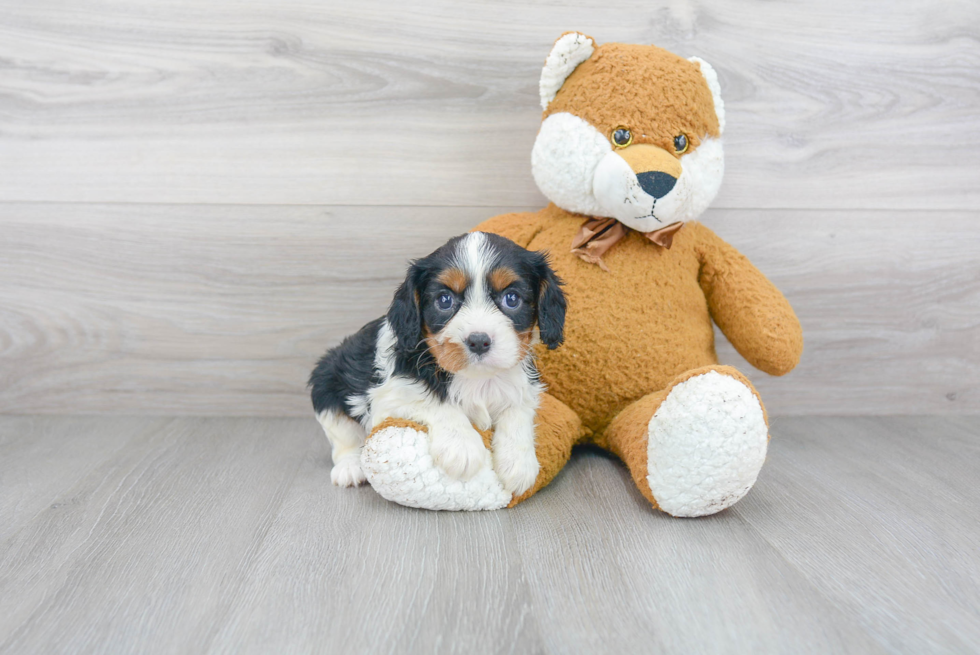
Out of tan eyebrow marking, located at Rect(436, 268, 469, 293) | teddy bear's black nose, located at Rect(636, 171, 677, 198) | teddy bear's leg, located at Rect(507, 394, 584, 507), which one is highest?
teddy bear's black nose, located at Rect(636, 171, 677, 198)

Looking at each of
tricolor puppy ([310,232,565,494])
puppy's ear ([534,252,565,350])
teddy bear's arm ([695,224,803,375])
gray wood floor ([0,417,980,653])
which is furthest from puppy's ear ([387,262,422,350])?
teddy bear's arm ([695,224,803,375])

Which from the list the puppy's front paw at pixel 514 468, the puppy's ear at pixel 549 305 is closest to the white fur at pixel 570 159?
the puppy's ear at pixel 549 305

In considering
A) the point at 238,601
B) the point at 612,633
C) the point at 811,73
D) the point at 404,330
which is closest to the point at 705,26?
the point at 811,73

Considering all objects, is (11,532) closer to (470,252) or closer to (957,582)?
(470,252)

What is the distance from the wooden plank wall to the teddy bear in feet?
1.13

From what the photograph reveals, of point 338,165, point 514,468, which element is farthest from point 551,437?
point 338,165

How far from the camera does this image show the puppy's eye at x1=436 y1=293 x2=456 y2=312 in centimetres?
134

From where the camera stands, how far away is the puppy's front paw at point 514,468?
140cm

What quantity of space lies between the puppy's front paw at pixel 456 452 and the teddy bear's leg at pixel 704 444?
34 cm

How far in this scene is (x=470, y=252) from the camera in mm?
1329

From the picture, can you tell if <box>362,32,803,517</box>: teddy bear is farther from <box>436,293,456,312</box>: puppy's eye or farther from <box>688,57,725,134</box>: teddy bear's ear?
<box>436,293,456,312</box>: puppy's eye

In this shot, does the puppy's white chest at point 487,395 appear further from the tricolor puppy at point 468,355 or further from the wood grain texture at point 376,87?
the wood grain texture at point 376,87

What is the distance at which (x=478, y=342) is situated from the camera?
4.14 feet

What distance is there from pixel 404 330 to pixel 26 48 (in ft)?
4.81
